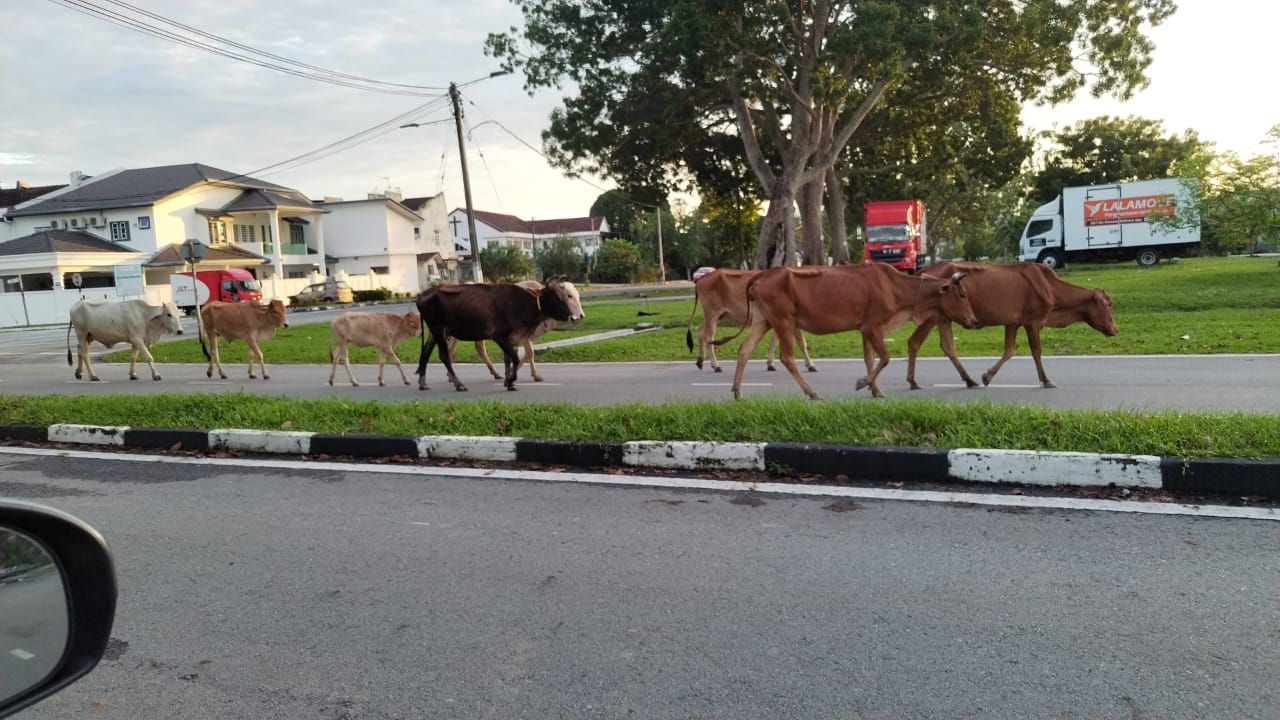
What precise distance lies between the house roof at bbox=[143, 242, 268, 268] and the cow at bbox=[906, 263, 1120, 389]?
44.0 metres

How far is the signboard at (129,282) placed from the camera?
41000 mm

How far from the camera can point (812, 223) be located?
28.1 metres

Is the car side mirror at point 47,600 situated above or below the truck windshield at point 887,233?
below

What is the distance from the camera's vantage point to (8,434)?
29.0 ft

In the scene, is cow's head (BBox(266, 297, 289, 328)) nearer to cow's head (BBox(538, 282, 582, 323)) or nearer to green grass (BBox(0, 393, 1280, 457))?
green grass (BBox(0, 393, 1280, 457))

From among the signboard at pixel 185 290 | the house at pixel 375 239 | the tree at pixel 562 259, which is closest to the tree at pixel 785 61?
the signboard at pixel 185 290

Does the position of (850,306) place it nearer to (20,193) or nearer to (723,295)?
(723,295)

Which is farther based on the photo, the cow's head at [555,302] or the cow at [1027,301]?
the cow's head at [555,302]

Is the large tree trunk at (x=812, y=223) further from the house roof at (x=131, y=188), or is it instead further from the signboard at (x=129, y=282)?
the house roof at (x=131, y=188)

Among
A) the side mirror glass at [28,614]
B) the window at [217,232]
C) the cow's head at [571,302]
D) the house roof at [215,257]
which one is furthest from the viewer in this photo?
the window at [217,232]

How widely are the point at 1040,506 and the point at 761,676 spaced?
2668mm

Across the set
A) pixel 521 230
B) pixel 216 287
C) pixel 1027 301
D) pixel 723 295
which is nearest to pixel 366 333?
pixel 723 295

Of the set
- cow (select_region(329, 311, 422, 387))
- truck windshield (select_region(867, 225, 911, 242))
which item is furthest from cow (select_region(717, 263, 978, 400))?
truck windshield (select_region(867, 225, 911, 242))

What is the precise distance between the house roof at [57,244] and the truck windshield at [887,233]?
125 ft
